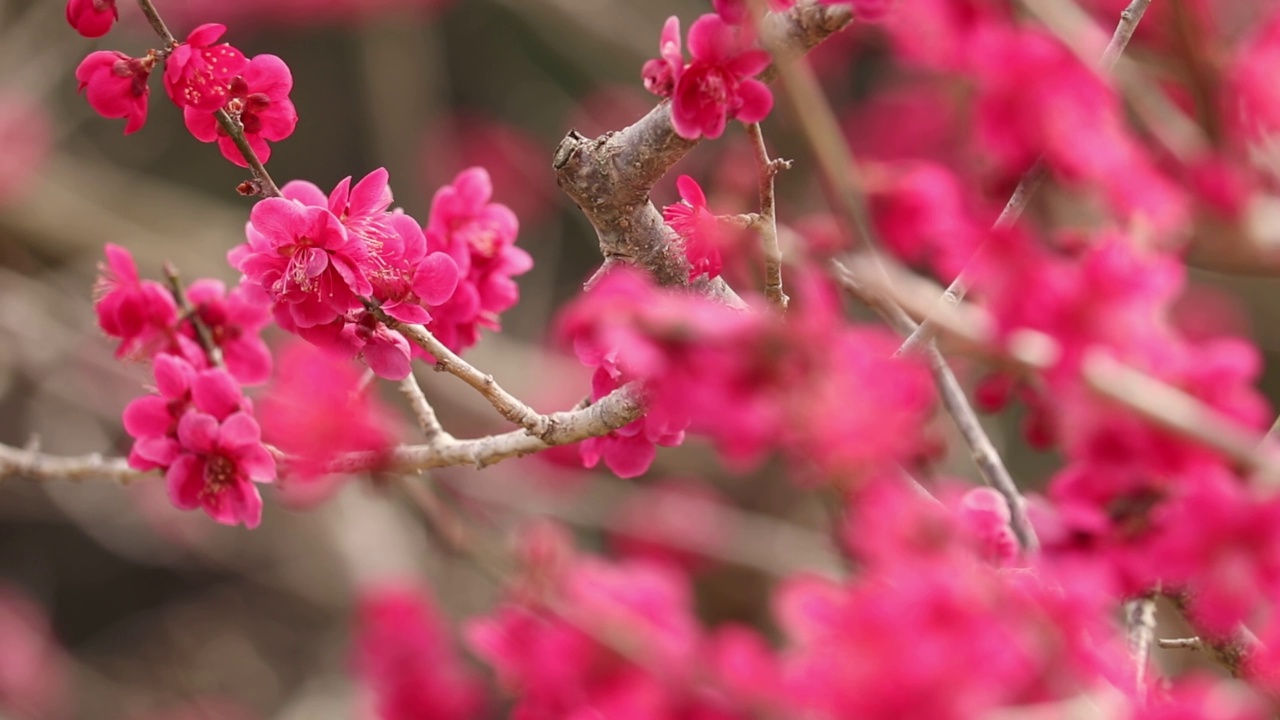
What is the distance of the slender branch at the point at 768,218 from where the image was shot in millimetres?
775

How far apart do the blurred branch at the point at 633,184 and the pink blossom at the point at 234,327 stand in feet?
1.11

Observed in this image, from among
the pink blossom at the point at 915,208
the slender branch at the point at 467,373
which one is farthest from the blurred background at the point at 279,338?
the slender branch at the point at 467,373

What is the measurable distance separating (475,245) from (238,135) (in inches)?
9.4

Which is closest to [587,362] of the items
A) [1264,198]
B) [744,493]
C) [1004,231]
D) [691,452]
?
[1004,231]

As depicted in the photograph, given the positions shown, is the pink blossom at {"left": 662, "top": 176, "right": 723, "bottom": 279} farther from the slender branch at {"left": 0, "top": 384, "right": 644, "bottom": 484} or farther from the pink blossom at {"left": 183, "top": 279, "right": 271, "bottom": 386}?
the pink blossom at {"left": 183, "top": 279, "right": 271, "bottom": 386}

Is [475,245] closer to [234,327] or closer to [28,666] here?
[234,327]

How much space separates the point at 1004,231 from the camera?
766 millimetres

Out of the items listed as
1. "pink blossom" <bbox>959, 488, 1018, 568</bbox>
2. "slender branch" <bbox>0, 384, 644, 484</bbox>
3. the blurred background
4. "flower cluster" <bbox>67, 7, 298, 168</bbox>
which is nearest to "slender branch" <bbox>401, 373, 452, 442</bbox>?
"slender branch" <bbox>0, 384, 644, 484</bbox>

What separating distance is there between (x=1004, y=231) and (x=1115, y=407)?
0.15m

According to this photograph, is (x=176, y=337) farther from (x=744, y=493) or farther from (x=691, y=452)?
(x=744, y=493)

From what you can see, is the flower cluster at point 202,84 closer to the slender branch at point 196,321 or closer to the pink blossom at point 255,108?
the pink blossom at point 255,108

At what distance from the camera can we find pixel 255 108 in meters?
0.84

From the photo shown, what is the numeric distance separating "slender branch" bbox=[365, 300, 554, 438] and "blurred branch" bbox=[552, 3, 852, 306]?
142mm

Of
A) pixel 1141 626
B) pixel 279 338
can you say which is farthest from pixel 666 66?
pixel 279 338
